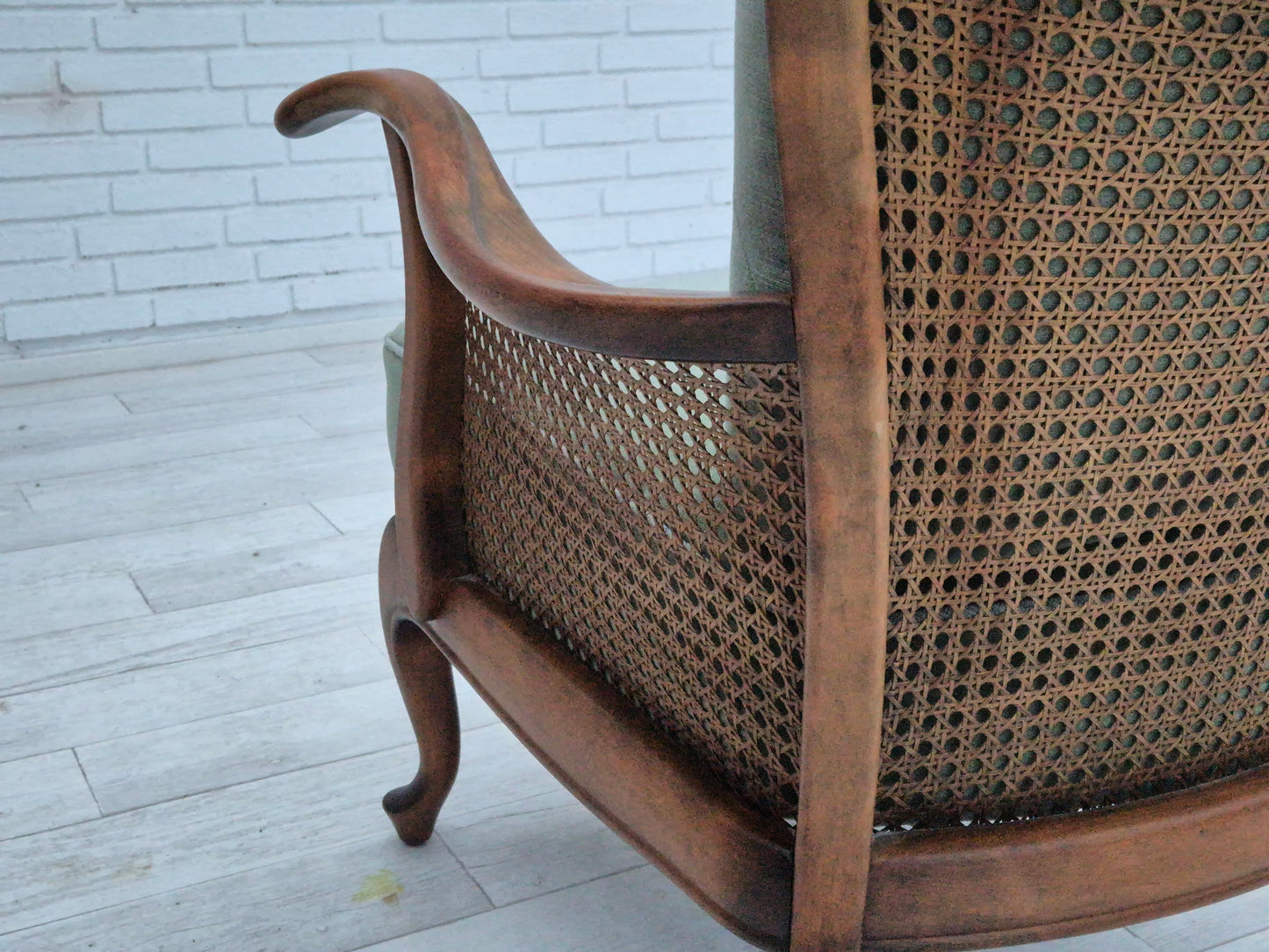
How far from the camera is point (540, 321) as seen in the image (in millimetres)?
645

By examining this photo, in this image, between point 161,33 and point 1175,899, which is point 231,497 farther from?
point 1175,899

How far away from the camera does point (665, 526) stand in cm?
72

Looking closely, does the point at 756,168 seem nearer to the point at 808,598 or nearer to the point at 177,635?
the point at 808,598

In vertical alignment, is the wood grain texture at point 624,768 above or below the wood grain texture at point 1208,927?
above

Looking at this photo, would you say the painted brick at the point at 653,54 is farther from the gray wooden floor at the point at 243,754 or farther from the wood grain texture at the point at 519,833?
the wood grain texture at the point at 519,833

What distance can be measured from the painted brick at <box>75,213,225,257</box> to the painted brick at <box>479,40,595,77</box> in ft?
2.50

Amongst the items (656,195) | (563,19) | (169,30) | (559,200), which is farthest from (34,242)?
(656,195)

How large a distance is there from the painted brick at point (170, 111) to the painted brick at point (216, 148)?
2 cm

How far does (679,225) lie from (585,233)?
0.27 metres

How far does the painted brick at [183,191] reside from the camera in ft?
9.06

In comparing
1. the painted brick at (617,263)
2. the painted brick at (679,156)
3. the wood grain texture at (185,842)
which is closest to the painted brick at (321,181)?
the painted brick at (617,263)

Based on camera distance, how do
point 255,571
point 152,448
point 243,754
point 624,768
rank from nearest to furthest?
point 624,768 → point 243,754 → point 255,571 → point 152,448

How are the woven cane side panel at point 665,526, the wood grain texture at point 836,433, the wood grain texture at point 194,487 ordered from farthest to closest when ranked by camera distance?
the wood grain texture at point 194,487
the woven cane side panel at point 665,526
the wood grain texture at point 836,433

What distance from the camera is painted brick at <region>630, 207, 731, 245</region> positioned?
11.1 ft
